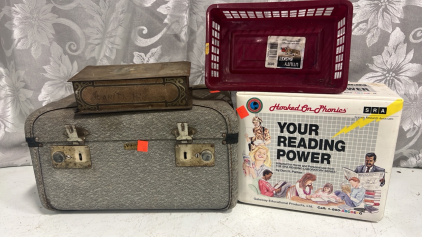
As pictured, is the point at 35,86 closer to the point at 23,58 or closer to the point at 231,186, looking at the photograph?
the point at 23,58

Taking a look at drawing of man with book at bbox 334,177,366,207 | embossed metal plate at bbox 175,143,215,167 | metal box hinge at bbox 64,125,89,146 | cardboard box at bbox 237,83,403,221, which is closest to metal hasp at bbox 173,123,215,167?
embossed metal plate at bbox 175,143,215,167

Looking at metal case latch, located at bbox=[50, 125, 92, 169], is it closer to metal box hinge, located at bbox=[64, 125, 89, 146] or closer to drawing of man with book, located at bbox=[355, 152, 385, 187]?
metal box hinge, located at bbox=[64, 125, 89, 146]

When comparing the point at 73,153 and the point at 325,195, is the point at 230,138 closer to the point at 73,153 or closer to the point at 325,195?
the point at 325,195

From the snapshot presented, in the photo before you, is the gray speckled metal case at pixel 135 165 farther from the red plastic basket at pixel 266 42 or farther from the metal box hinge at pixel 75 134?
the red plastic basket at pixel 266 42

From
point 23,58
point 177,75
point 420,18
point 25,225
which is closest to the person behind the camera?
point 177,75

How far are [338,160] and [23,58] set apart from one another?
1.21 m

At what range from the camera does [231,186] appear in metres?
0.87

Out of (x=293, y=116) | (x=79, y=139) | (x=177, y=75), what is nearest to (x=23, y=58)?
(x=79, y=139)

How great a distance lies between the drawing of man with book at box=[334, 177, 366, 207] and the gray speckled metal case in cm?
32

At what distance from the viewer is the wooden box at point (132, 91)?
0.79 metres

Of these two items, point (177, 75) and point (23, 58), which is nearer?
point (177, 75)

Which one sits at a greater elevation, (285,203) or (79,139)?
(79,139)

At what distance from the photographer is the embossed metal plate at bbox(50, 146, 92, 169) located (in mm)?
845

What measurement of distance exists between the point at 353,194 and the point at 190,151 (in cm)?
50
